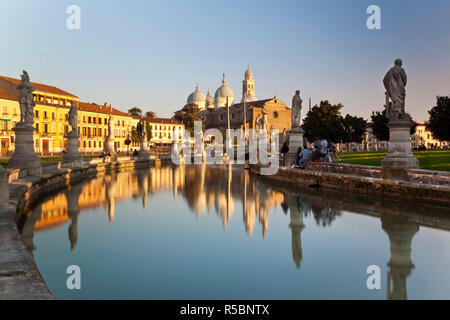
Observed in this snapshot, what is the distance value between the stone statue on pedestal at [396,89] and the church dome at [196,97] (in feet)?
391

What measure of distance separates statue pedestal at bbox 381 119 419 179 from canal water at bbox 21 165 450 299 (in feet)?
3.83

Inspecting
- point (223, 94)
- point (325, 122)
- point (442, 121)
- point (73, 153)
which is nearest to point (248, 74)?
point (223, 94)

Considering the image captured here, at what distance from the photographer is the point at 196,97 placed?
428 ft

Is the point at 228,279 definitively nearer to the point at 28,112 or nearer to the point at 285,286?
the point at 285,286

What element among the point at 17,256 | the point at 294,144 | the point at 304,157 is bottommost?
the point at 17,256

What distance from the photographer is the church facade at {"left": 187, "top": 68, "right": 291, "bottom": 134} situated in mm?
99950

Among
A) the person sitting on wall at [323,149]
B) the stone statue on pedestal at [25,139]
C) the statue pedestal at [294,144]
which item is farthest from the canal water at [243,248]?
the statue pedestal at [294,144]

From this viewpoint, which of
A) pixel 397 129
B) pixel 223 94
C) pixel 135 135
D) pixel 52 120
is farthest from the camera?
pixel 223 94

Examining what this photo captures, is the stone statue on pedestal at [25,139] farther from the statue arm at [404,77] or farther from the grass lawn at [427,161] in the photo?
the grass lawn at [427,161]

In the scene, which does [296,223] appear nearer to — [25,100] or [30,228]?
[30,228]

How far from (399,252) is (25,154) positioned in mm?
15176
